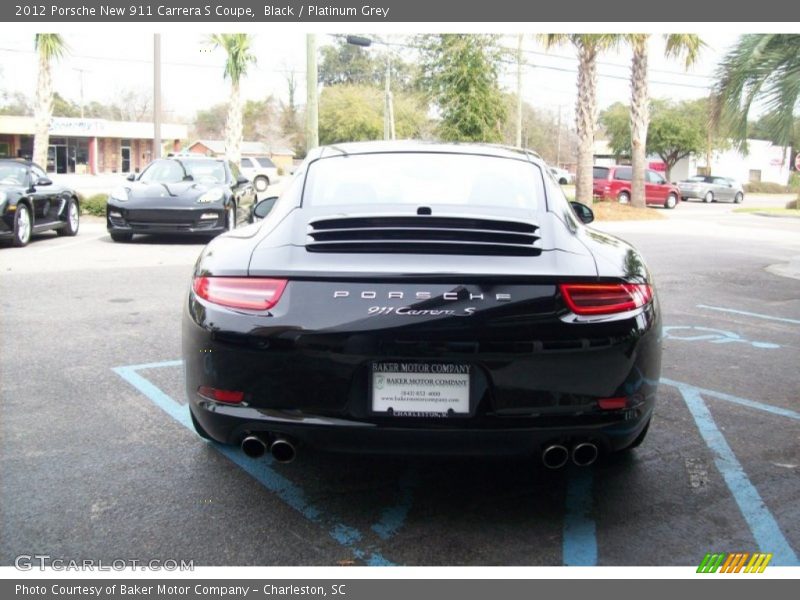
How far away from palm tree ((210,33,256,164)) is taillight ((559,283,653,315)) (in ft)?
78.6

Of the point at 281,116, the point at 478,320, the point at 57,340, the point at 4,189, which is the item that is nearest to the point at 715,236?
the point at 4,189

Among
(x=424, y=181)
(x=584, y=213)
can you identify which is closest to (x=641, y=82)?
(x=584, y=213)

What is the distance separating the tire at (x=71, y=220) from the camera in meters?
14.4

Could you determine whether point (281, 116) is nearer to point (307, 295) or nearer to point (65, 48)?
point (65, 48)

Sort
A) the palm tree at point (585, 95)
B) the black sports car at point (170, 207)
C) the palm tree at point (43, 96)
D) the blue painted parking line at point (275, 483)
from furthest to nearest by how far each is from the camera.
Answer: the palm tree at point (585, 95), the palm tree at point (43, 96), the black sports car at point (170, 207), the blue painted parking line at point (275, 483)

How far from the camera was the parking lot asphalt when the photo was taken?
10.1 feet

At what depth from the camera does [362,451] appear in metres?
3.03

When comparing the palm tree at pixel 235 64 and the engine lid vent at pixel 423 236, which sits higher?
the palm tree at pixel 235 64

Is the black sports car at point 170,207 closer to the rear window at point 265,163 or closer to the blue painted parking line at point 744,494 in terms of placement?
the blue painted parking line at point 744,494

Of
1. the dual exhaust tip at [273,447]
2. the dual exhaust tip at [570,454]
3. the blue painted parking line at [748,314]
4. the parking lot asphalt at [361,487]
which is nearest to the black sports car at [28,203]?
the parking lot asphalt at [361,487]

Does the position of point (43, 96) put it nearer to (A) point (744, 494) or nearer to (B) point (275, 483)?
(B) point (275, 483)

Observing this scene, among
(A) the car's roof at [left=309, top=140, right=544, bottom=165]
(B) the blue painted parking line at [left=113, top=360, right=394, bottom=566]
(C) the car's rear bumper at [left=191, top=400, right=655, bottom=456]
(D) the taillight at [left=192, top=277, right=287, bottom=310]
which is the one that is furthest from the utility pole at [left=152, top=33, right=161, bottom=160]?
(C) the car's rear bumper at [left=191, top=400, right=655, bottom=456]

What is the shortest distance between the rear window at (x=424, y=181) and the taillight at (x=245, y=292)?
2.46 feet

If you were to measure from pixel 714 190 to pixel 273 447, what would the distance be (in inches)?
1737
